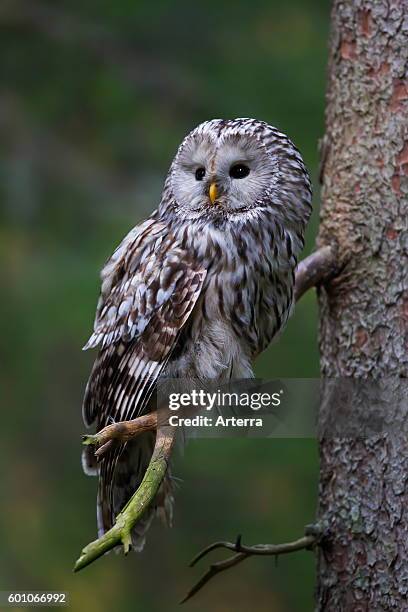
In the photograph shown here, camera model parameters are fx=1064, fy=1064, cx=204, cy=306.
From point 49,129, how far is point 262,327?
9.91ft

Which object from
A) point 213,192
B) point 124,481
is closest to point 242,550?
point 124,481

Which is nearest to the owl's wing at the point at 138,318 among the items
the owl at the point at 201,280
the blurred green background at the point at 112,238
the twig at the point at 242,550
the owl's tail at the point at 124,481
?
the owl at the point at 201,280

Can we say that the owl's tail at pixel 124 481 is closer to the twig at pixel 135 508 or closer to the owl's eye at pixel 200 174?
the twig at pixel 135 508

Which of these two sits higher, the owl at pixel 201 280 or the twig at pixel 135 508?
the owl at pixel 201 280

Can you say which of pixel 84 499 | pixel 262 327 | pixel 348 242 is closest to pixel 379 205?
pixel 348 242

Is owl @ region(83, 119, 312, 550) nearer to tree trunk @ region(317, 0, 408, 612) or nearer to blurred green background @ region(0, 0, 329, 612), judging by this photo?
tree trunk @ region(317, 0, 408, 612)

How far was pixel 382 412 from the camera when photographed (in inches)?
109

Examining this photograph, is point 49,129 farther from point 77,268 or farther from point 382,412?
point 382,412

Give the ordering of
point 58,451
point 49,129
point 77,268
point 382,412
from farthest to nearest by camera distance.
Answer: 1. point 49,129
2. point 58,451
3. point 77,268
4. point 382,412

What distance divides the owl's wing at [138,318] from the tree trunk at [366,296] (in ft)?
1.46

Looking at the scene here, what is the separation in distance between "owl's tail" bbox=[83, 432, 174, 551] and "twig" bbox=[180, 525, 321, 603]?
30 centimetres

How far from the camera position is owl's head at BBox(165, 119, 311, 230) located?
286 cm

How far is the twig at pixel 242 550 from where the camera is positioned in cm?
256

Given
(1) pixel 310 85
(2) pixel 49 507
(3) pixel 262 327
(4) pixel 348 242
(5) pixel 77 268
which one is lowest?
(2) pixel 49 507
